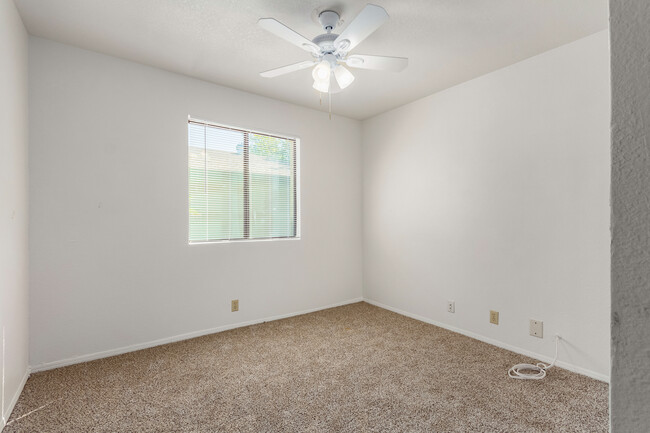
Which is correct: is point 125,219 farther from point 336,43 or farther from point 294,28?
point 336,43

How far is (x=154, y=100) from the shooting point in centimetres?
285

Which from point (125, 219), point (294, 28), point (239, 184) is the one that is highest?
point (294, 28)

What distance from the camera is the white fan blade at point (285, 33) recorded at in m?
1.77

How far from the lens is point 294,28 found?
223 cm

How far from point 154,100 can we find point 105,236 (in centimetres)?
120

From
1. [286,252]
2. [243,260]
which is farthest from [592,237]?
[243,260]

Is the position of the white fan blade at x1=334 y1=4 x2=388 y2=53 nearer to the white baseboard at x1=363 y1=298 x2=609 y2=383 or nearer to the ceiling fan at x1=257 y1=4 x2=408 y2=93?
the ceiling fan at x1=257 y1=4 x2=408 y2=93

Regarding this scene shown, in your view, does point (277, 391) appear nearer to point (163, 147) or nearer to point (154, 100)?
point (163, 147)

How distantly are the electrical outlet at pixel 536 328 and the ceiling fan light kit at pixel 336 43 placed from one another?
2.17 metres

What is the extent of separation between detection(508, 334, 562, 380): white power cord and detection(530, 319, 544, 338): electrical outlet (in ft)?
0.34

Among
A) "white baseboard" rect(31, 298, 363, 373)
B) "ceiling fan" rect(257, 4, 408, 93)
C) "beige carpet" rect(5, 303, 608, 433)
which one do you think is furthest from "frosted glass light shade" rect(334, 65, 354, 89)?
"white baseboard" rect(31, 298, 363, 373)

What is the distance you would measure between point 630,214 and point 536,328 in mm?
2720

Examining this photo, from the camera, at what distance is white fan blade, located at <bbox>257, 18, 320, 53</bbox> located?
5.80ft

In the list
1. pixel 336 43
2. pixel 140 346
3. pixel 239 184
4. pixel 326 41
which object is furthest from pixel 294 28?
pixel 140 346
